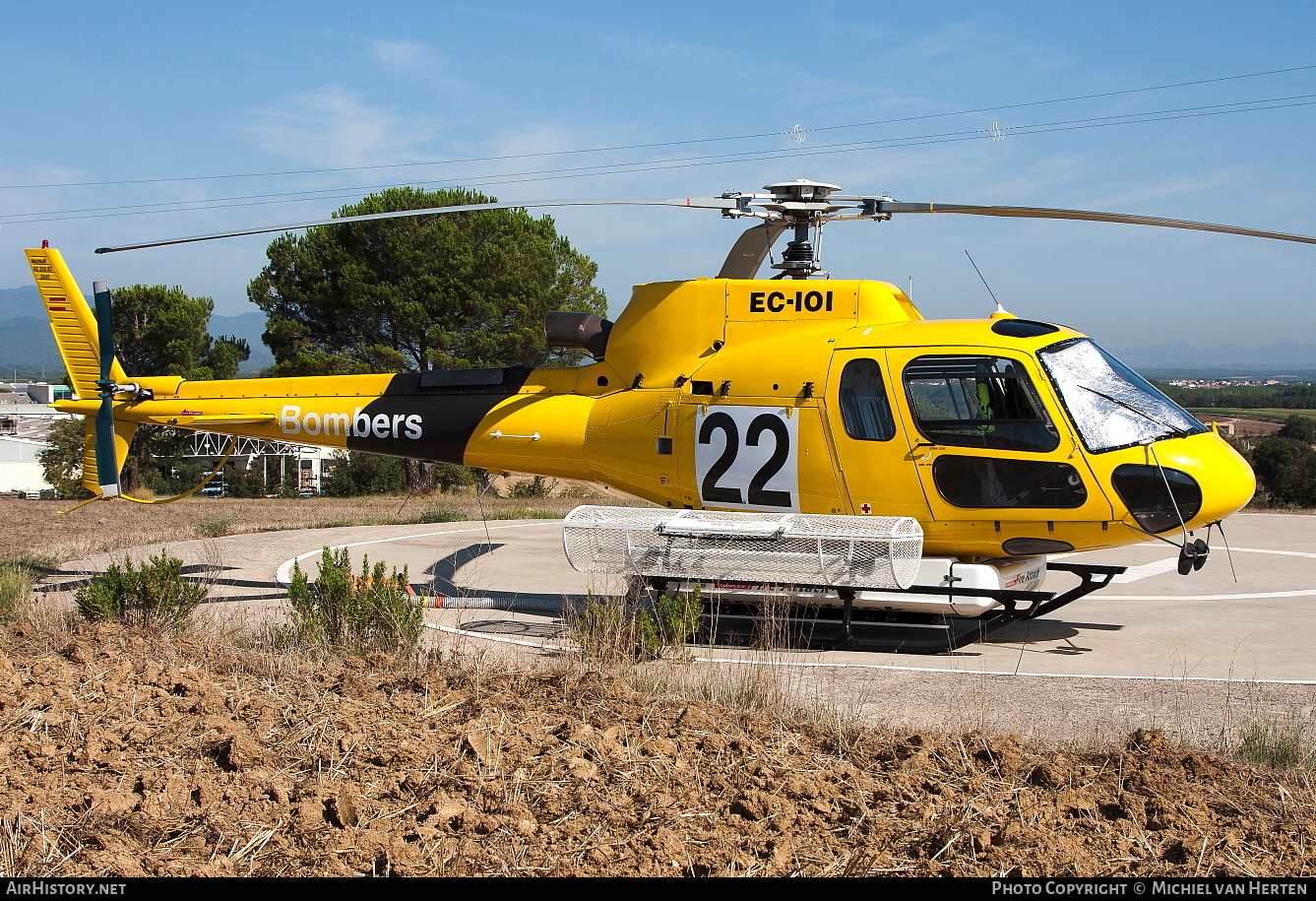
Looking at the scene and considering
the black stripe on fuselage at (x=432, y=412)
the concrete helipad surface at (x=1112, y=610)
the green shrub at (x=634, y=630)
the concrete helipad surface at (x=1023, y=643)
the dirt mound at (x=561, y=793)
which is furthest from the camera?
the black stripe on fuselage at (x=432, y=412)

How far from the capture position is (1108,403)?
8.45 meters

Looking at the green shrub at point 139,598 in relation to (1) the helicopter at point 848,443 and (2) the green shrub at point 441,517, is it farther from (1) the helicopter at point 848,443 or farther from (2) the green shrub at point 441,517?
(2) the green shrub at point 441,517

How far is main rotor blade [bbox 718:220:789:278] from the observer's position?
9.98 meters

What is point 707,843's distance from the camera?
A: 4.19 metres

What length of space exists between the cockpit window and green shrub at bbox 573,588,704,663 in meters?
2.69

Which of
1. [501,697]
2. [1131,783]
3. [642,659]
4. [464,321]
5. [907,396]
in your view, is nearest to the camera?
[1131,783]

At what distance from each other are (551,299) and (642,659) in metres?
26.5

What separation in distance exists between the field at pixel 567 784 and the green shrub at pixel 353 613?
0.96 meters

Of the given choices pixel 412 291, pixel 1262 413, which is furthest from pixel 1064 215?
pixel 1262 413

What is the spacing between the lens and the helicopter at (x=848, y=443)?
8.33 m

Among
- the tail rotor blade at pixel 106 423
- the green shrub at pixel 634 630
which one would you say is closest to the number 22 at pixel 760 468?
the green shrub at pixel 634 630

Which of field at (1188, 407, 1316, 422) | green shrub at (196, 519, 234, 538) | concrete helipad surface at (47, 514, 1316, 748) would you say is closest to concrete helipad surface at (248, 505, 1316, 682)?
concrete helipad surface at (47, 514, 1316, 748)
